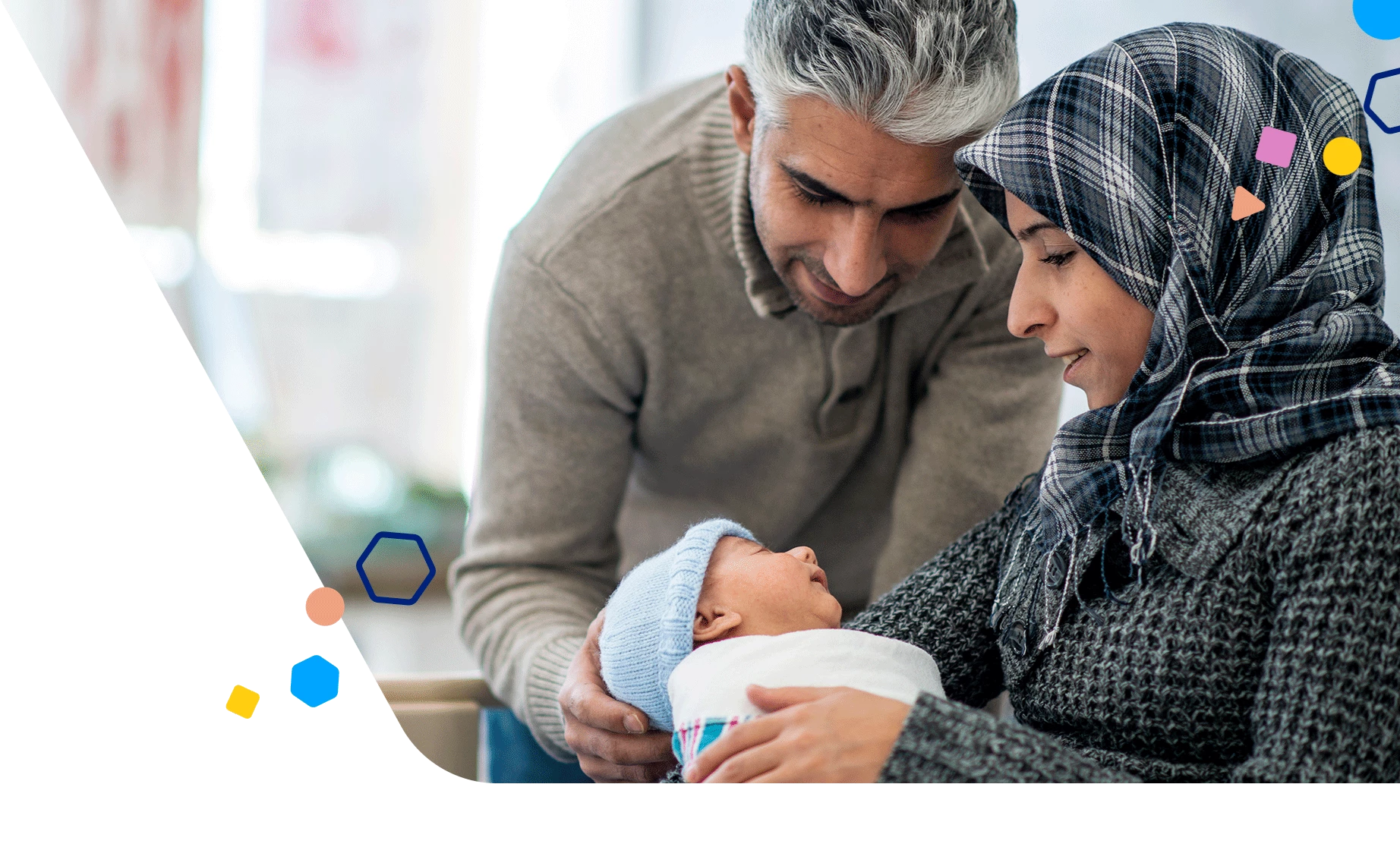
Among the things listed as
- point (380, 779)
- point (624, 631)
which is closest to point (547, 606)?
point (624, 631)

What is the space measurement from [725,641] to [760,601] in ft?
0.21

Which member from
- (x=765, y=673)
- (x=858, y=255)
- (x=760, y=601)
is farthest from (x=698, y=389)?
(x=765, y=673)

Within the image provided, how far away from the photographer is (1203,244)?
0.96m

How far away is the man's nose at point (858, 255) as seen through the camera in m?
1.23

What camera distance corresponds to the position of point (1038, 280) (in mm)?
1043

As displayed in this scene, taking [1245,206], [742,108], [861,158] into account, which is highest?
[742,108]

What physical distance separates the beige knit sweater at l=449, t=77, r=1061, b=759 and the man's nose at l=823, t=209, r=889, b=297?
192mm

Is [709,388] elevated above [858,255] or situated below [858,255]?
below

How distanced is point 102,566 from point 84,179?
0.84ft

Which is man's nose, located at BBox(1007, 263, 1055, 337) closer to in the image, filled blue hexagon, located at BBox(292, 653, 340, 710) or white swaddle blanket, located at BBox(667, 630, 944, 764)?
white swaddle blanket, located at BBox(667, 630, 944, 764)

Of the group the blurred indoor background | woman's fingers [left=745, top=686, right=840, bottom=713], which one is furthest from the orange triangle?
the blurred indoor background

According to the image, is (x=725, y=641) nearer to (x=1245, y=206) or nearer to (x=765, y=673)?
(x=765, y=673)

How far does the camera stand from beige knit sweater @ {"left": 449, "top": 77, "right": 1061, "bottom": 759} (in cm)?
149

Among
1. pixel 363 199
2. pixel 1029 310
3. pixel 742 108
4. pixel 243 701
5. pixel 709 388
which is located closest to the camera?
pixel 243 701
